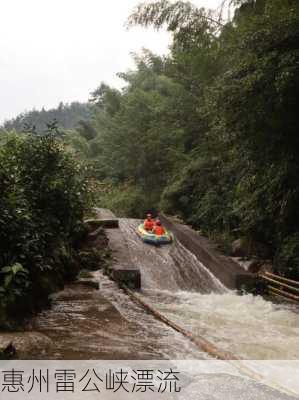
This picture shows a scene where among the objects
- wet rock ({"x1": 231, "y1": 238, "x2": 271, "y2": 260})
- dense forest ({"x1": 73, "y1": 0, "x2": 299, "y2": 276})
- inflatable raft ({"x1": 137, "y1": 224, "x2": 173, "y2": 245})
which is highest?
dense forest ({"x1": 73, "y1": 0, "x2": 299, "y2": 276})

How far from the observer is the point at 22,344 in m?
4.32

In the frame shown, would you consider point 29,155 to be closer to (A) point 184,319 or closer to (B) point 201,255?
(A) point 184,319

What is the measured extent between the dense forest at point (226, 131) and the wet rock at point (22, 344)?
477 centimetres

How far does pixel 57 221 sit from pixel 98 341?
9.65ft

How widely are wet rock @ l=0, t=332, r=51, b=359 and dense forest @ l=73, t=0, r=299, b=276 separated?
4.77 meters

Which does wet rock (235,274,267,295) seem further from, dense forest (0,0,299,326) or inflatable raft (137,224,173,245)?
inflatable raft (137,224,173,245)

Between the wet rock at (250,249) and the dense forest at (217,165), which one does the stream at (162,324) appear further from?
the wet rock at (250,249)

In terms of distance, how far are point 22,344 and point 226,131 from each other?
218 inches

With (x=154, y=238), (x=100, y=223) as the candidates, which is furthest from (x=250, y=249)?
(x=100, y=223)

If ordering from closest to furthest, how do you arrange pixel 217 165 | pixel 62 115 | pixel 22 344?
pixel 22 344
pixel 217 165
pixel 62 115

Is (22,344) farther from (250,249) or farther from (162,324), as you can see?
(250,249)

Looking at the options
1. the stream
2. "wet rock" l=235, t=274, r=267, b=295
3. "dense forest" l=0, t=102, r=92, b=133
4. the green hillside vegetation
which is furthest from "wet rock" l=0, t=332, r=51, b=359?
"dense forest" l=0, t=102, r=92, b=133

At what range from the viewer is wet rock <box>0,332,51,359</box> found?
13.0 feet

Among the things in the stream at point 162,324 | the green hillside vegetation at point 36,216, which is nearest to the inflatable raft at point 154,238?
the stream at point 162,324
